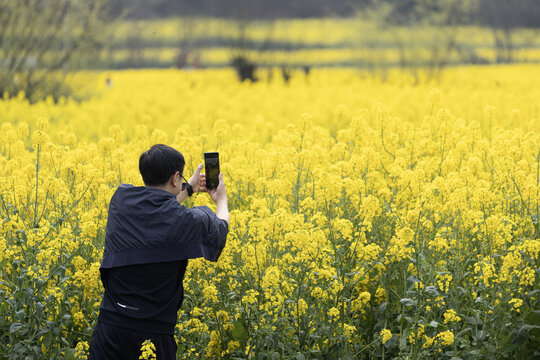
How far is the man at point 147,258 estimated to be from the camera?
10.3 ft

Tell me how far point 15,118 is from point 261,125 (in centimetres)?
446

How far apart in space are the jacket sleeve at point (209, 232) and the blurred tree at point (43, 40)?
11.6 meters

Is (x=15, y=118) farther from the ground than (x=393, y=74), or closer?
closer

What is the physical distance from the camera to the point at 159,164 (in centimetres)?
325

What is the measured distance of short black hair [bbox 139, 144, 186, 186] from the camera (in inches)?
128

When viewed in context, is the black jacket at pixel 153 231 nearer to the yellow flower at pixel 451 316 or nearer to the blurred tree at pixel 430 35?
the yellow flower at pixel 451 316

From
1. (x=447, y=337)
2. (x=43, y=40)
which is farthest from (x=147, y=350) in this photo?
A: (x=43, y=40)

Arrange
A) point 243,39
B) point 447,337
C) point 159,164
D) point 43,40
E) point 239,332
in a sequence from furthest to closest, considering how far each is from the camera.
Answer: point 243,39, point 43,40, point 239,332, point 447,337, point 159,164

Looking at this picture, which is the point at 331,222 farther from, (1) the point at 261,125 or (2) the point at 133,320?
(1) the point at 261,125

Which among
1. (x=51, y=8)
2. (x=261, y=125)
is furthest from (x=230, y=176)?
(x=51, y=8)

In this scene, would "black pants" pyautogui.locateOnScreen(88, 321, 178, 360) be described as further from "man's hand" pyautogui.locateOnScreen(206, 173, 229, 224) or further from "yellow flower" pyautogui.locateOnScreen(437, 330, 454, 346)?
"yellow flower" pyautogui.locateOnScreen(437, 330, 454, 346)

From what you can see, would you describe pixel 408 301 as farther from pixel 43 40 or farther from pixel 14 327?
pixel 43 40

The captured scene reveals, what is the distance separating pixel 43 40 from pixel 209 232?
38.9ft

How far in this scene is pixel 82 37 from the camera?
563 inches
